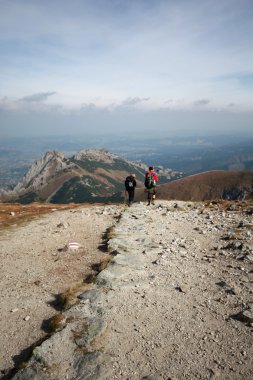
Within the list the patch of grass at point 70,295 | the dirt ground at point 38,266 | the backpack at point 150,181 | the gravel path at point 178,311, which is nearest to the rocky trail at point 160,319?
the gravel path at point 178,311

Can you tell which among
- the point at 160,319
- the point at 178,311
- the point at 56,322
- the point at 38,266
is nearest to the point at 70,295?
the point at 56,322

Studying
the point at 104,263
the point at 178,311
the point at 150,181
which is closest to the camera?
the point at 178,311

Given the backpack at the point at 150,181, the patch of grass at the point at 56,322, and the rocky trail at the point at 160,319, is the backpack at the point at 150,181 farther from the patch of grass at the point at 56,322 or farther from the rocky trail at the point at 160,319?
the patch of grass at the point at 56,322

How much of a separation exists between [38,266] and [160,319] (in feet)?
28.0

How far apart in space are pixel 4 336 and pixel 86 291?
3468 millimetres

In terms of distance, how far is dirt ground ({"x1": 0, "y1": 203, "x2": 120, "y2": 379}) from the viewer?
36.4 ft

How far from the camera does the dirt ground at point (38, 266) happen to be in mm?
11099

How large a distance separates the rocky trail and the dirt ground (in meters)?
1.01

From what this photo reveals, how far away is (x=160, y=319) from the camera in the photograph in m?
11.0

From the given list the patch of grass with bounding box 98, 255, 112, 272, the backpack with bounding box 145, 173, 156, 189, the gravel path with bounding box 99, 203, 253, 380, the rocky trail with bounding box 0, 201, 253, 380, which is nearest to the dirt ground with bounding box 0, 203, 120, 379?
the patch of grass with bounding box 98, 255, 112, 272

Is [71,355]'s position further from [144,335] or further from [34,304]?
[34,304]

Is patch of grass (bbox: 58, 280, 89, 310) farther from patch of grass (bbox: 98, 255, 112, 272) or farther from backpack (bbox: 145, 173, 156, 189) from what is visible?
backpack (bbox: 145, 173, 156, 189)

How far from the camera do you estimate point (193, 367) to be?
343 inches

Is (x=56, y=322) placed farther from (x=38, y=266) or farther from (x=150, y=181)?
(x=150, y=181)
